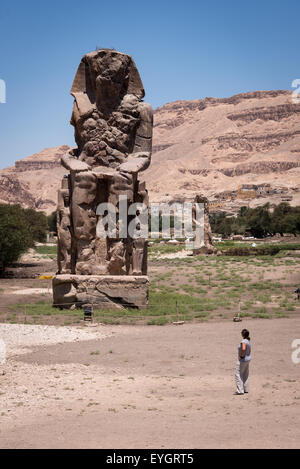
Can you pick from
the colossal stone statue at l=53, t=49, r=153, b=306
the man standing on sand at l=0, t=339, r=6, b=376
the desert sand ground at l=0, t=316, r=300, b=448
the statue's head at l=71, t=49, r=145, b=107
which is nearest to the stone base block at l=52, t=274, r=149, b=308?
the colossal stone statue at l=53, t=49, r=153, b=306

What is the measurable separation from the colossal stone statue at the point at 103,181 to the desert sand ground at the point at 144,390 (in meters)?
2.08

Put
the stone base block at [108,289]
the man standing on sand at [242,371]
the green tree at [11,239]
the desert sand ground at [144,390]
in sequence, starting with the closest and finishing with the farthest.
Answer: the desert sand ground at [144,390] < the man standing on sand at [242,371] < the stone base block at [108,289] < the green tree at [11,239]

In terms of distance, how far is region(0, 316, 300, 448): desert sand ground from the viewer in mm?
5469

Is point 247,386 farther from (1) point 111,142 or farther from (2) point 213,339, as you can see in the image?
(1) point 111,142

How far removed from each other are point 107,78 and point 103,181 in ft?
8.08

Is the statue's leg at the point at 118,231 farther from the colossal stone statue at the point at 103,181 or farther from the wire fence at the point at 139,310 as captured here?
the wire fence at the point at 139,310

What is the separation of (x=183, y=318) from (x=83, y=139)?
5.00 metres

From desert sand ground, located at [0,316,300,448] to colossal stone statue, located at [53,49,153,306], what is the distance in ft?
6.82

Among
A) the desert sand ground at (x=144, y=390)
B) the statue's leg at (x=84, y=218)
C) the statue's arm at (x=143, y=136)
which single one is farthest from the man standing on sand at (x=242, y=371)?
the statue's arm at (x=143, y=136)

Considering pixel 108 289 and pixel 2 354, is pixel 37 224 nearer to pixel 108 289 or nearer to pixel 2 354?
pixel 108 289

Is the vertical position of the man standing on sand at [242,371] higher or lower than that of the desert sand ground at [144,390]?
higher

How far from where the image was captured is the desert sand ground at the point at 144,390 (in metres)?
5.47
